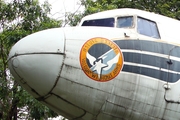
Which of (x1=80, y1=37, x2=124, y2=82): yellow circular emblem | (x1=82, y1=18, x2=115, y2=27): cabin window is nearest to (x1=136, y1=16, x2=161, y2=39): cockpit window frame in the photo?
(x1=82, y1=18, x2=115, y2=27): cabin window

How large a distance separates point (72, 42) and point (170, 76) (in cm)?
229

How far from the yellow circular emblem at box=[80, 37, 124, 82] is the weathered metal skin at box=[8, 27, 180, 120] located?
3.7 inches

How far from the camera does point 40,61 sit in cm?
725

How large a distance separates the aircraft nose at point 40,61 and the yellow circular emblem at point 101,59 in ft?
1.67

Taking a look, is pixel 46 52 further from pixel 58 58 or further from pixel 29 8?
pixel 29 8

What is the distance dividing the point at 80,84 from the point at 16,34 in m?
8.15

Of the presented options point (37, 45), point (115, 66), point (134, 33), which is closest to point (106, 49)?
point (115, 66)

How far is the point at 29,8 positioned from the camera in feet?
50.6

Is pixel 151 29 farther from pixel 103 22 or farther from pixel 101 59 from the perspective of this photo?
pixel 101 59

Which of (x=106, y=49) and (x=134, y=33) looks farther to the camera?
(x=134, y=33)

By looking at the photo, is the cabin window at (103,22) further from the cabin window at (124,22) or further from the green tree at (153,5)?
the green tree at (153,5)

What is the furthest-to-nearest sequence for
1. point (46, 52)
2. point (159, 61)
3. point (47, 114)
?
point (47, 114) < point (159, 61) < point (46, 52)

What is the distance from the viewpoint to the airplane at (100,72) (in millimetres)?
7332

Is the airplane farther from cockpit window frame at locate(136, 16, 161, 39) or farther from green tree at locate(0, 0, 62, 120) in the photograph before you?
green tree at locate(0, 0, 62, 120)
